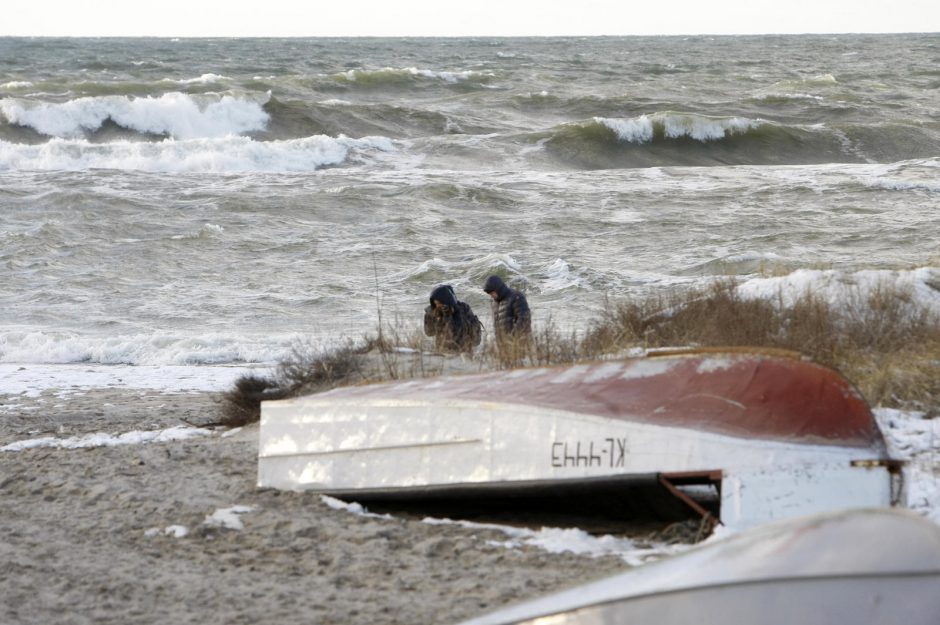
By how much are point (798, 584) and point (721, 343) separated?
13.8ft

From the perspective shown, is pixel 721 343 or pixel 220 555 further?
pixel 721 343

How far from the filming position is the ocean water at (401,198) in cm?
1515

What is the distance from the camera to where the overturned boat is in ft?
17.4

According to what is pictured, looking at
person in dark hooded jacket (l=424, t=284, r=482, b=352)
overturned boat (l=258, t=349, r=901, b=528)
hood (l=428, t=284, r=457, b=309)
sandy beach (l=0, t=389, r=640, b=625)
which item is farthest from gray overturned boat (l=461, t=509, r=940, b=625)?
hood (l=428, t=284, r=457, b=309)

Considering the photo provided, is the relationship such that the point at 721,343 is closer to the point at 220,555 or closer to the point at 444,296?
the point at 444,296

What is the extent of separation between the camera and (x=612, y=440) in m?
5.76

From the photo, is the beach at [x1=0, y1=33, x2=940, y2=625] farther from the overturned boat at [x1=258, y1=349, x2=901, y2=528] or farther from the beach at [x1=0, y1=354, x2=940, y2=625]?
the overturned boat at [x1=258, y1=349, x2=901, y2=528]

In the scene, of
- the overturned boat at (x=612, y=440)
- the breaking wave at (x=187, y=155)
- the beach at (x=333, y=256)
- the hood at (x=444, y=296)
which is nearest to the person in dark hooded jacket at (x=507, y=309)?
the hood at (x=444, y=296)

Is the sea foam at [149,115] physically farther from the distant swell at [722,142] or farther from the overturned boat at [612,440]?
the overturned boat at [612,440]

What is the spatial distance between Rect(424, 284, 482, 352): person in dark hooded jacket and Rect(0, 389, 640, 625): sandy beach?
2240mm

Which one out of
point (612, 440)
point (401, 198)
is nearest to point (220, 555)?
point (612, 440)

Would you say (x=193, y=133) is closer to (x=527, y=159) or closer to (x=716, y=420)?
(x=527, y=159)

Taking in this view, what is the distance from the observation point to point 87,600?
5.30 m

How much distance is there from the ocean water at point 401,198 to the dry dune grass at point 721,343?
1055 millimetres
